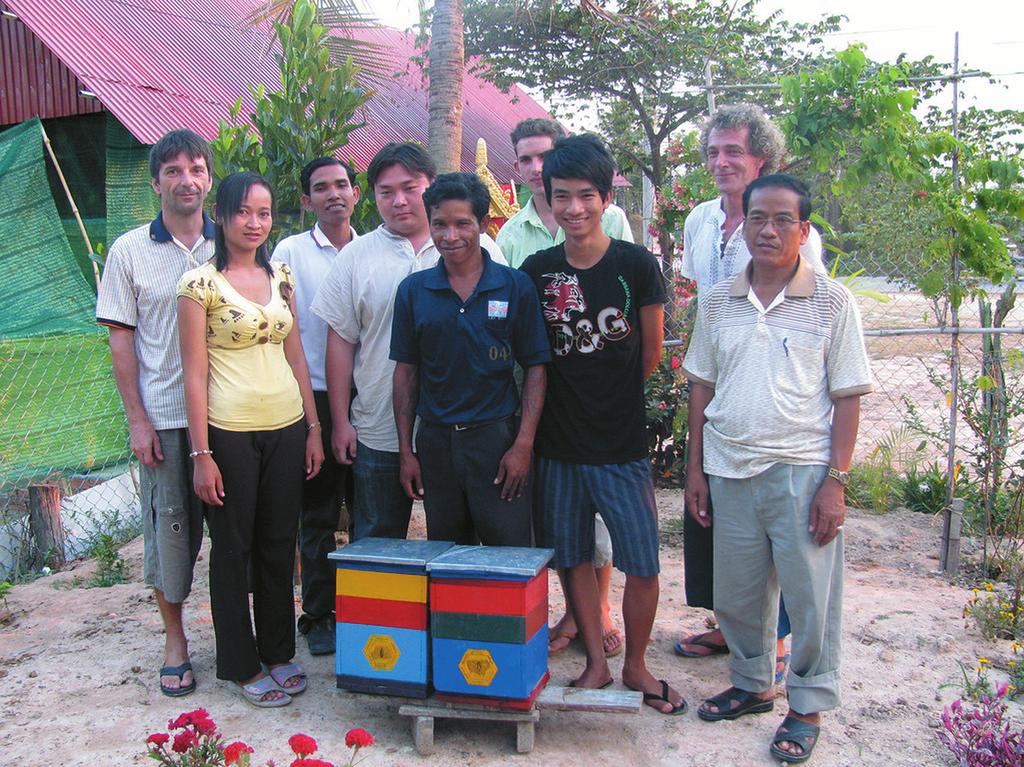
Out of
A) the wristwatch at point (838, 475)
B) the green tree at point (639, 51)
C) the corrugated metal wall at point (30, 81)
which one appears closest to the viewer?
the wristwatch at point (838, 475)

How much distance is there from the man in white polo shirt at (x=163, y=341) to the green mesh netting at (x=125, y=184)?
5118mm

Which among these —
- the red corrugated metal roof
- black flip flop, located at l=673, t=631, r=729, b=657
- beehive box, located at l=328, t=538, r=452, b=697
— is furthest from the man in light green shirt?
the red corrugated metal roof

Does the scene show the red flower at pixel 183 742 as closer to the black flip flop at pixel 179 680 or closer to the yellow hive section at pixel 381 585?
the yellow hive section at pixel 381 585

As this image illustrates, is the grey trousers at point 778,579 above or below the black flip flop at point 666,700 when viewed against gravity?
above

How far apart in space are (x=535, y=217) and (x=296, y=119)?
1.71 m

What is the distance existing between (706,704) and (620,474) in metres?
0.89

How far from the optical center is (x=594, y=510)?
10.8ft

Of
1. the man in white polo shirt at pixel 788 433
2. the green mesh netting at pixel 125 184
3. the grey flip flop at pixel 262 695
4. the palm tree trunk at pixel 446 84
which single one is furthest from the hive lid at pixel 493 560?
the green mesh netting at pixel 125 184

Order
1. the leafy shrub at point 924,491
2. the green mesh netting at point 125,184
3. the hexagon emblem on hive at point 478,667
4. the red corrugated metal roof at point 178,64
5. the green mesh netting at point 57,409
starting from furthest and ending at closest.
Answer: the red corrugated metal roof at point 178,64 < the green mesh netting at point 125,184 < the leafy shrub at point 924,491 < the green mesh netting at point 57,409 < the hexagon emblem on hive at point 478,667

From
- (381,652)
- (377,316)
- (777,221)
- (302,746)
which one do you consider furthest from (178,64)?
(302,746)

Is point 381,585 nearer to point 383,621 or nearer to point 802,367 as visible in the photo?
point 383,621

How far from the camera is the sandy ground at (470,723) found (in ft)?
9.96

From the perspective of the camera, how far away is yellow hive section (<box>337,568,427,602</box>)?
9.91ft

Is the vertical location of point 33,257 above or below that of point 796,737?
above
